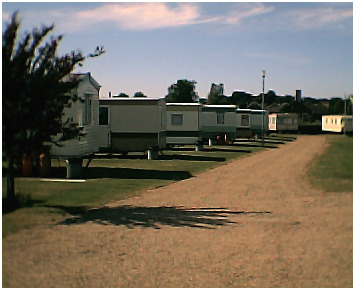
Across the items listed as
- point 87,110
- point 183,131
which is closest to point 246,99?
point 87,110

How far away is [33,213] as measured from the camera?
199 cm

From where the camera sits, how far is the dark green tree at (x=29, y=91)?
1748mm

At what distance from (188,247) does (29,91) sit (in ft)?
7.85

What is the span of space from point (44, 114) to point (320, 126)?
9.18 ft

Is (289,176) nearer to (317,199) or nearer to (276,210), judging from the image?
(317,199)

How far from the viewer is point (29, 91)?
1.80 metres

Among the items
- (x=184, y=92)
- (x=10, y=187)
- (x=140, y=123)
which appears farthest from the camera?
(x=140, y=123)

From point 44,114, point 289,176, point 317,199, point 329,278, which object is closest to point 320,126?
point 329,278

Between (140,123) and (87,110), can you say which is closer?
(87,110)

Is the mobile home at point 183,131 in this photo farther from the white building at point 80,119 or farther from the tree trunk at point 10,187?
the tree trunk at point 10,187

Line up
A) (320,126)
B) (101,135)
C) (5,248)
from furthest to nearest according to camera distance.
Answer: (320,126) < (101,135) < (5,248)

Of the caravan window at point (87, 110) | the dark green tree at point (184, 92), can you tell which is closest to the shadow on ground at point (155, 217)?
the caravan window at point (87, 110)

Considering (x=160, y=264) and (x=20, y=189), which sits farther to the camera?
(x=160, y=264)

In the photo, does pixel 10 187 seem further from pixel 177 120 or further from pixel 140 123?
pixel 177 120
